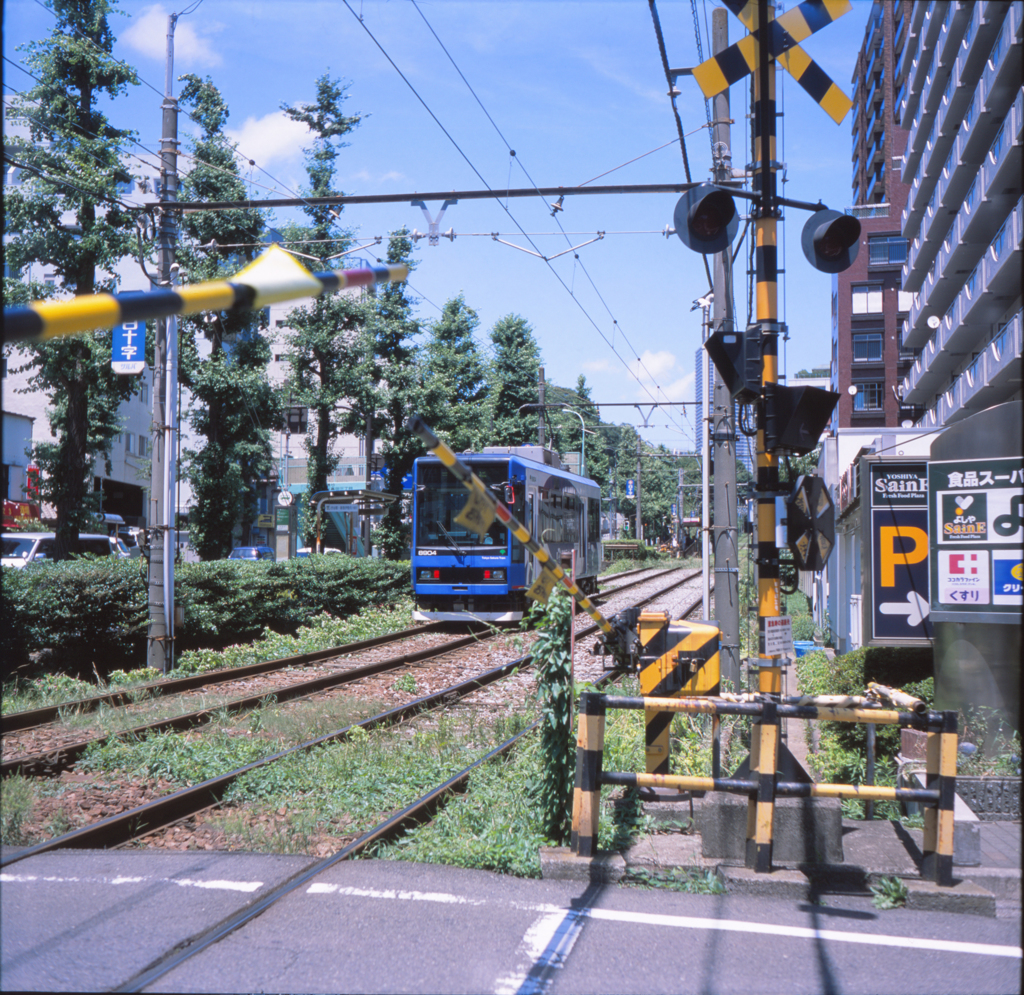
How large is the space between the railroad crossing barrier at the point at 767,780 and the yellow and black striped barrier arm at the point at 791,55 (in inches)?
178

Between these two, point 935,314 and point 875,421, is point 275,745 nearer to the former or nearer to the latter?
point 935,314

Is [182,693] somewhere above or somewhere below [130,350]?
below

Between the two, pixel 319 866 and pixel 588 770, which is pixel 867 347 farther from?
pixel 319 866

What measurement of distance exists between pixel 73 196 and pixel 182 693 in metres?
12.4

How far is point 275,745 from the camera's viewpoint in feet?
29.3

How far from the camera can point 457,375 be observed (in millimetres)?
37469

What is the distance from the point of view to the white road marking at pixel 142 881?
16.4 ft

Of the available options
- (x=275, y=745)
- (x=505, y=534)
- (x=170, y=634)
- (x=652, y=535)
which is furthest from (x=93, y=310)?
(x=652, y=535)

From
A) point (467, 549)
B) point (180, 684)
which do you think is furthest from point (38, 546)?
point (180, 684)

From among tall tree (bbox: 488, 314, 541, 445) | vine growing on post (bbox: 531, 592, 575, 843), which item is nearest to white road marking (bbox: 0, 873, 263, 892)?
vine growing on post (bbox: 531, 592, 575, 843)

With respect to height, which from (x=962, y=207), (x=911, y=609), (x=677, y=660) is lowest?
(x=677, y=660)

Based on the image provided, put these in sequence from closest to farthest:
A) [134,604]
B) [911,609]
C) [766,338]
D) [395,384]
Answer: [766,338]
[911,609]
[134,604]
[395,384]

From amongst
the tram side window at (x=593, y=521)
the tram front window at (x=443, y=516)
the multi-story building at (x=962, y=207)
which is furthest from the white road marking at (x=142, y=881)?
the tram side window at (x=593, y=521)

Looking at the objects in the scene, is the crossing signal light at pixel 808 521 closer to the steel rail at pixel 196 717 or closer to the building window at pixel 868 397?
the steel rail at pixel 196 717
